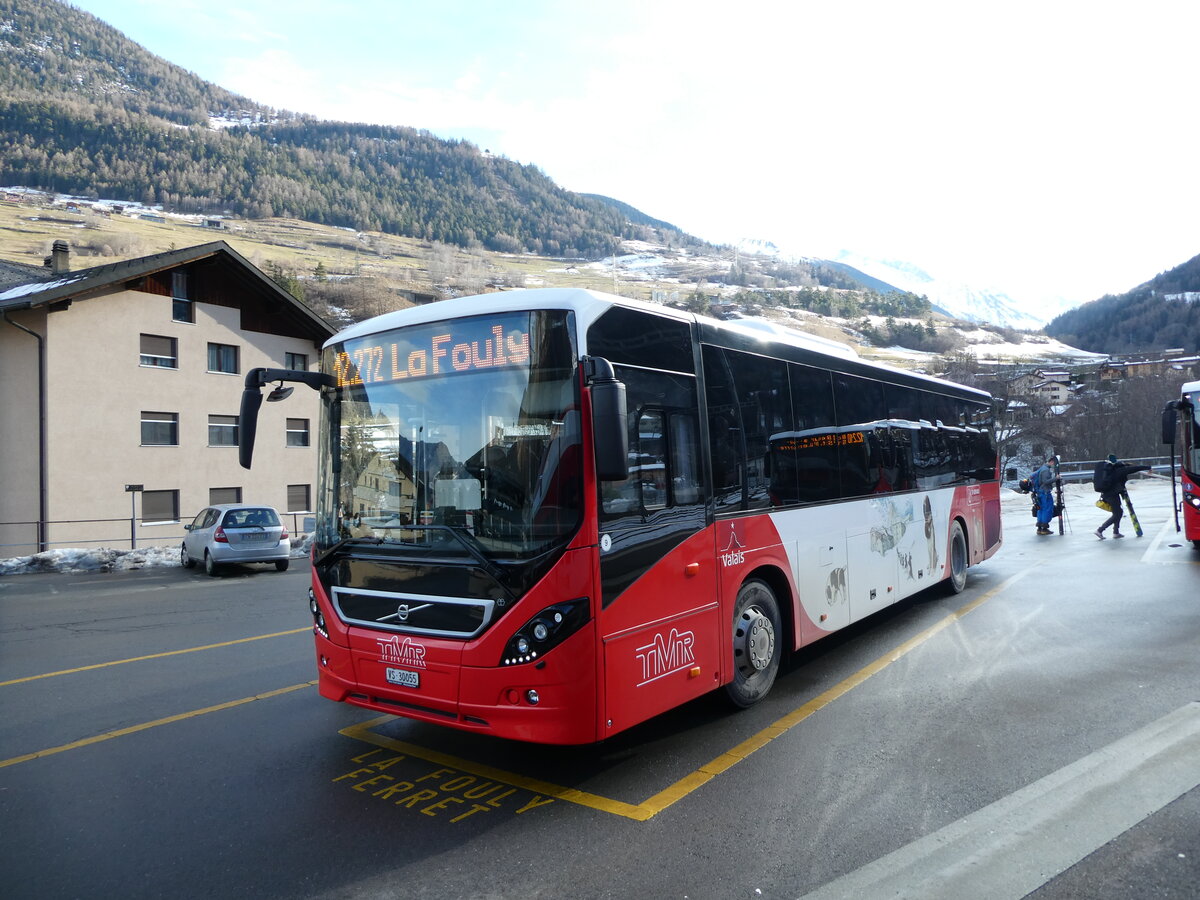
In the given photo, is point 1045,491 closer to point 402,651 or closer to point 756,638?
point 756,638

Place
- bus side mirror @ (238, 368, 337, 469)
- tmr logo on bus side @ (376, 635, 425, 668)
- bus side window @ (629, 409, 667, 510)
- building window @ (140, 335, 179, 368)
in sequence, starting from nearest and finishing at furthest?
tmr logo on bus side @ (376, 635, 425, 668)
bus side window @ (629, 409, 667, 510)
bus side mirror @ (238, 368, 337, 469)
building window @ (140, 335, 179, 368)

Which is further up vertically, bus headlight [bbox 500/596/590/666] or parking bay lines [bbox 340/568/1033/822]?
bus headlight [bbox 500/596/590/666]

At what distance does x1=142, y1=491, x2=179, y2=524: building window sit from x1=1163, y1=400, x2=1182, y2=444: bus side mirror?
29.2 metres

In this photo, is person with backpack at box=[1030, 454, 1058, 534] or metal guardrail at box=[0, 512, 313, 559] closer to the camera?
person with backpack at box=[1030, 454, 1058, 534]

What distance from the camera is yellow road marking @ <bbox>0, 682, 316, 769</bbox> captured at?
5477 mm

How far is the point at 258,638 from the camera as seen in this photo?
9633mm

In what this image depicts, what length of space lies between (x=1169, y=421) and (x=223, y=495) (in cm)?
2979

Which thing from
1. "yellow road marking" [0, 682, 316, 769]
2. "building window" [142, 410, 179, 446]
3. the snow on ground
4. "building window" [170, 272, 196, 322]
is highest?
"building window" [170, 272, 196, 322]

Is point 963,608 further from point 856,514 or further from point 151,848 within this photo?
point 151,848

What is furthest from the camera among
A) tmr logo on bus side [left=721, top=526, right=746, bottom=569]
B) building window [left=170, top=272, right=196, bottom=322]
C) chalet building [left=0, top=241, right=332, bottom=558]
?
building window [left=170, top=272, right=196, bottom=322]

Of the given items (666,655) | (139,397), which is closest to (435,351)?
(666,655)

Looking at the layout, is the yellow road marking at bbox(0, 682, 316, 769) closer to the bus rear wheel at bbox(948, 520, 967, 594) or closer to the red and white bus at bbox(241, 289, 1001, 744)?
the red and white bus at bbox(241, 289, 1001, 744)

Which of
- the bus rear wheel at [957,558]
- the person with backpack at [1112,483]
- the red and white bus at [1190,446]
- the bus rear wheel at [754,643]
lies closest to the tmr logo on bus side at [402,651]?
the bus rear wheel at [754,643]

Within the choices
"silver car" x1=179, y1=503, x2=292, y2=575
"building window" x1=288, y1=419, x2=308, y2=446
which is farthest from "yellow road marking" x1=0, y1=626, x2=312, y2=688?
"building window" x1=288, y1=419, x2=308, y2=446
